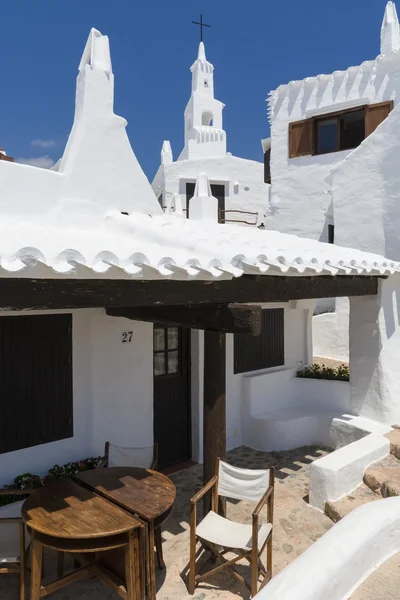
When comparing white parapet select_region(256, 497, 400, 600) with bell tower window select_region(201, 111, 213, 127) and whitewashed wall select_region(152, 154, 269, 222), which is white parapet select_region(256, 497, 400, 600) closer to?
whitewashed wall select_region(152, 154, 269, 222)

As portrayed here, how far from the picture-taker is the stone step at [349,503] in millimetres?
5590

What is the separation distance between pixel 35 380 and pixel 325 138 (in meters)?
12.4

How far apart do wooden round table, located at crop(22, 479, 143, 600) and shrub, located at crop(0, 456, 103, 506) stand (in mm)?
1176

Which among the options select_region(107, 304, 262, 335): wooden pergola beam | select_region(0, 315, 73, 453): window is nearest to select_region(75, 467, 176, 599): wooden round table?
select_region(0, 315, 73, 453): window

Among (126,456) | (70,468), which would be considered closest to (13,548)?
(70,468)

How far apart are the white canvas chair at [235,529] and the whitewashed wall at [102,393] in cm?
197

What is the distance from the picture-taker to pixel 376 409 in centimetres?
748

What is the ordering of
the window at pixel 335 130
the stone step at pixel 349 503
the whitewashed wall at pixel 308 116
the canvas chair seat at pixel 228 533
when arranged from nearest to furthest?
the canvas chair seat at pixel 228 533
the stone step at pixel 349 503
the window at pixel 335 130
the whitewashed wall at pixel 308 116

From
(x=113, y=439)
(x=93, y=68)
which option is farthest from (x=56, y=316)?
(x=93, y=68)

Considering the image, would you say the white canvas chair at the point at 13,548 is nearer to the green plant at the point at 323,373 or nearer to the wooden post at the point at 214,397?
the wooden post at the point at 214,397

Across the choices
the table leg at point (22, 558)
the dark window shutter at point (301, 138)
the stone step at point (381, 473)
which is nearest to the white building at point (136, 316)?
the stone step at point (381, 473)

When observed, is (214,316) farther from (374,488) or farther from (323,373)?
(323,373)

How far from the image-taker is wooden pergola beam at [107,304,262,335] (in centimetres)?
444

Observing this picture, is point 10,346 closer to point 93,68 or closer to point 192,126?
point 93,68
